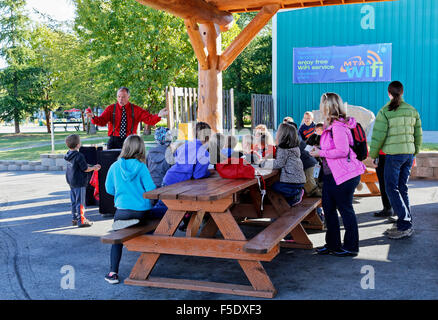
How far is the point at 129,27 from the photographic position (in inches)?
742

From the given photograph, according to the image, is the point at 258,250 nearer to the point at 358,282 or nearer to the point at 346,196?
the point at 358,282

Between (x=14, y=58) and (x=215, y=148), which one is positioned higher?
(x=14, y=58)

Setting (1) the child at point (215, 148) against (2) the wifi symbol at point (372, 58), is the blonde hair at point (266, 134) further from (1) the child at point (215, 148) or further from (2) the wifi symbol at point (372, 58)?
(2) the wifi symbol at point (372, 58)

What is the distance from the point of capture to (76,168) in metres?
6.19

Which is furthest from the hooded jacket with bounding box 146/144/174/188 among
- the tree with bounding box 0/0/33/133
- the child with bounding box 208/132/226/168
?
the tree with bounding box 0/0/33/133

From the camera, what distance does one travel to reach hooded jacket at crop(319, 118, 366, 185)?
4574 millimetres

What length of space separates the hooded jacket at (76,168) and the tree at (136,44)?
13.4 m

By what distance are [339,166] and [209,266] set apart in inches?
63.5

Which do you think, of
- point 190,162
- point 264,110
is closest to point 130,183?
point 190,162

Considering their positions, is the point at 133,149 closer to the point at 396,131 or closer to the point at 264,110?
the point at 396,131

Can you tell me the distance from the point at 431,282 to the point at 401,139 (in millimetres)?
1908

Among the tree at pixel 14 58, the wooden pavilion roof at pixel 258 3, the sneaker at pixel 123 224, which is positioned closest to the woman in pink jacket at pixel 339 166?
the sneaker at pixel 123 224

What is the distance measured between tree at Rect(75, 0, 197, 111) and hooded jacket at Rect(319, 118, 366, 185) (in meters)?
15.3
